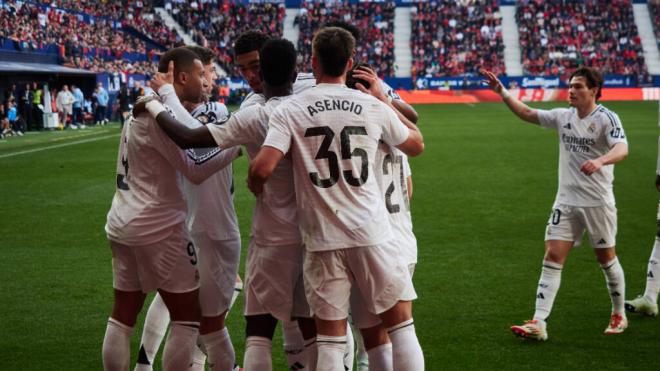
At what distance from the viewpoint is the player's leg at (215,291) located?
5.29 meters

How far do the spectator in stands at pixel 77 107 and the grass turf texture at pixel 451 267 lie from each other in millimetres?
13868

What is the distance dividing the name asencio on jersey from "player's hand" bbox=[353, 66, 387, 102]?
1.05ft

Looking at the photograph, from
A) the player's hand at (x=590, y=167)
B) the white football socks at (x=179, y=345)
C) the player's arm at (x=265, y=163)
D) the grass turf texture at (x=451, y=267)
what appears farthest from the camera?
the grass turf texture at (x=451, y=267)

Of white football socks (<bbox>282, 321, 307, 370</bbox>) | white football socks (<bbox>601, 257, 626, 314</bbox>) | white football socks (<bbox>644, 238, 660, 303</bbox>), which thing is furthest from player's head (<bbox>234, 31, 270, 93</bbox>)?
white football socks (<bbox>644, 238, 660, 303</bbox>)

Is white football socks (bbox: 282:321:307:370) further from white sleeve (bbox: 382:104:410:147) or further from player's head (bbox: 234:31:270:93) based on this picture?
player's head (bbox: 234:31:270:93)

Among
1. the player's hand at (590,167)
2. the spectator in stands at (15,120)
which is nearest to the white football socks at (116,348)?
the player's hand at (590,167)

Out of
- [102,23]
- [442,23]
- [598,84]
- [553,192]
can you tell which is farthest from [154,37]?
[598,84]

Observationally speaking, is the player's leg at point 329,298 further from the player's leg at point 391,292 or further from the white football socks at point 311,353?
the white football socks at point 311,353

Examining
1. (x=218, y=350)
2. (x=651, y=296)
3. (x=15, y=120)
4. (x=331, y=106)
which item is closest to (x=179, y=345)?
(x=218, y=350)

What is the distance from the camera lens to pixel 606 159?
6.85 meters

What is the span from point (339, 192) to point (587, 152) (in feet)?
11.3

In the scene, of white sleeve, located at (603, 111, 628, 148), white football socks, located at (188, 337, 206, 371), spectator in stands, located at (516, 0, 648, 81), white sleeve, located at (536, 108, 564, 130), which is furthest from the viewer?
spectator in stands, located at (516, 0, 648, 81)

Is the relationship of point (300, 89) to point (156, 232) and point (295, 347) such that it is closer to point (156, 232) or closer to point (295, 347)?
point (156, 232)

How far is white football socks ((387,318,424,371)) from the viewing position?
180 inches
